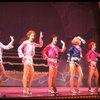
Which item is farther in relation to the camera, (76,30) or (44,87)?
(76,30)

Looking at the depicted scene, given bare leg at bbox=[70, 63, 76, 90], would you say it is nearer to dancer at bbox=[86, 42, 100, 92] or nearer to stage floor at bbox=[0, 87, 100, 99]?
stage floor at bbox=[0, 87, 100, 99]

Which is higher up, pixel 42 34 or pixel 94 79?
pixel 42 34

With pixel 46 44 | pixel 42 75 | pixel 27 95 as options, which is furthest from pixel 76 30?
pixel 27 95

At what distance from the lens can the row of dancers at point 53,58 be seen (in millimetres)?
6938

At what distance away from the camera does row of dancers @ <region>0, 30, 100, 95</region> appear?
6938 millimetres

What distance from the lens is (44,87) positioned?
7227mm

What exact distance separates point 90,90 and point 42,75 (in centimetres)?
115

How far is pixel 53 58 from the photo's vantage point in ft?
23.5

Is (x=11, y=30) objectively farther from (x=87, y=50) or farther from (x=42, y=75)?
(x=87, y=50)

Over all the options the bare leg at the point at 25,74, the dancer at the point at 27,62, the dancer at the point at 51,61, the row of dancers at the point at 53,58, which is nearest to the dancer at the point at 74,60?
the row of dancers at the point at 53,58

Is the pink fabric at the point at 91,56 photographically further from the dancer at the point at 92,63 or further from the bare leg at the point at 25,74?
the bare leg at the point at 25,74

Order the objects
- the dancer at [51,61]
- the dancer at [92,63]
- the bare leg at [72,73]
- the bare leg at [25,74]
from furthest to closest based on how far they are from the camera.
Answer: the dancer at [92,63]
the bare leg at [72,73]
the dancer at [51,61]
the bare leg at [25,74]

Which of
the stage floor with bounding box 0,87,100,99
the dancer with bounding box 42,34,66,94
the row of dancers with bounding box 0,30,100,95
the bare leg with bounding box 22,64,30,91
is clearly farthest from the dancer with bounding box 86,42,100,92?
the bare leg with bounding box 22,64,30,91

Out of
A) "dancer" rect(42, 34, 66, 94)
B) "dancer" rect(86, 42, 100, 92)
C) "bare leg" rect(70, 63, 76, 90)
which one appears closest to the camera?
"dancer" rect(42, 34, 66, 94)
